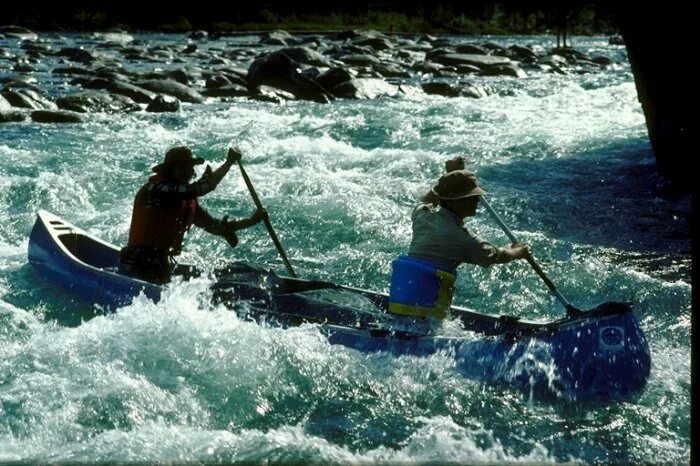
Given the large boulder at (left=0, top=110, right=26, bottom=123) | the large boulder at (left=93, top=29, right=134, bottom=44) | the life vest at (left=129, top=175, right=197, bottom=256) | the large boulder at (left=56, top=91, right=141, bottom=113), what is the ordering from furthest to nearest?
the large boulder at (left=93, top=29, right=134, bottom=44)
the large boulder at (left=56, top=91, right=141, bottom=113)
the large boulder at (left=0, top=110, right=26, bottom=123)
the life vest at (left=129, top=175, right=197, bottom=256)

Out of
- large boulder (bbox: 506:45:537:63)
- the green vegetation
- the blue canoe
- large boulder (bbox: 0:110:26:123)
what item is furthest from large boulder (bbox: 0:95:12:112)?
the green vegetation

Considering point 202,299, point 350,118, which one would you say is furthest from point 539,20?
point 202,299

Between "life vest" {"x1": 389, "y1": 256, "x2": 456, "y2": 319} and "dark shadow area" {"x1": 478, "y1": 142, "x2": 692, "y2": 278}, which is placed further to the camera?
"dark shadow area" {"x1": 478, "y1": 142, "x2": 692, "y2": 278}

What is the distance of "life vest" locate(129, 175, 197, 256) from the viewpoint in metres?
7.99

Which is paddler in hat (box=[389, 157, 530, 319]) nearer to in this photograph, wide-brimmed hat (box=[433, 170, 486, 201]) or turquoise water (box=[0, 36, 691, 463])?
wide-brimmed hat (box=[433, 170, 486, 201])

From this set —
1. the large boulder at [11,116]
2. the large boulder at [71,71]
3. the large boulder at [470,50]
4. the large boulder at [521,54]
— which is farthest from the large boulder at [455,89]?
the large boulder at [521,54]

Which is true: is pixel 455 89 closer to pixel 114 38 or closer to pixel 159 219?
pixel 159 219

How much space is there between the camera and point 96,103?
1889 cm

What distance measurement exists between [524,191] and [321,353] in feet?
23.1

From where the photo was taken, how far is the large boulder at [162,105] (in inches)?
753

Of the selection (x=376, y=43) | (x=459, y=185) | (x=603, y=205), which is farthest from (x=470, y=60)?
(x=459, y=185)

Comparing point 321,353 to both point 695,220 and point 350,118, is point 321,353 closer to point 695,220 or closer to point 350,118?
point 695,220

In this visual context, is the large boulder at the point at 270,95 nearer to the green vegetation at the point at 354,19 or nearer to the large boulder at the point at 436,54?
the large boulder at the point at 436,54

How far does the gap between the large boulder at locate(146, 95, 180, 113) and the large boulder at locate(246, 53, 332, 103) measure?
9.36ft
